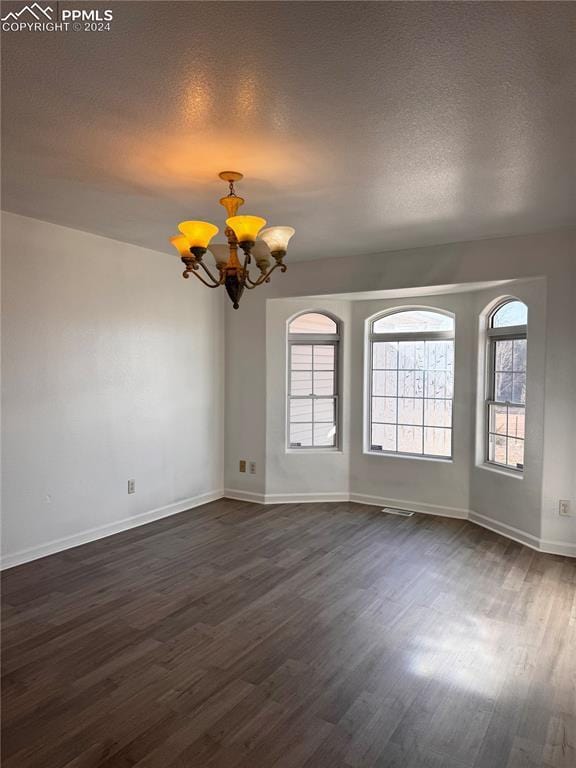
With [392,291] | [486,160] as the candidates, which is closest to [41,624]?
[486,160]

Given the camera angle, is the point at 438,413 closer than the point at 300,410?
Yes

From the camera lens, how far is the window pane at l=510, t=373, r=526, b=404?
4.58m

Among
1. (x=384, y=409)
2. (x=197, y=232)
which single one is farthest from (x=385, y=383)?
(x=197, y=232)

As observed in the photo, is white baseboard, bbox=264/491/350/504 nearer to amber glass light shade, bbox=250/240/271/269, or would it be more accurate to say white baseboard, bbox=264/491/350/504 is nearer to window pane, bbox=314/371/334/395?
window pane, bbox=314/371/334/395

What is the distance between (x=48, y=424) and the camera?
4.09 m

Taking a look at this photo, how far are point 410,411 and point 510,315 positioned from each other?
145 cm

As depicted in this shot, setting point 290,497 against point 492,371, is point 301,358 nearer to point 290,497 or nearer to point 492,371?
point 290,497

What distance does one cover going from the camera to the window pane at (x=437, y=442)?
5.32 m

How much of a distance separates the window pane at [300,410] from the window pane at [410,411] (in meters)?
1.02

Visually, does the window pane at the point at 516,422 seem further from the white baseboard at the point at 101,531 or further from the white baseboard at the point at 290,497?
the white baseboard at the point at 101,531

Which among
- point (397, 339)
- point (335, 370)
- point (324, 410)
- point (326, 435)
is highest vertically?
point (397, 339)

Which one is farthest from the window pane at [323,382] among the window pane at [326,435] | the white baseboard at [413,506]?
the white baseboard at [413,506]

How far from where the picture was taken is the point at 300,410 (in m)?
5.85

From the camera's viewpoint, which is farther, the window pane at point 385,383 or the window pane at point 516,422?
the window pane at point 385,383
